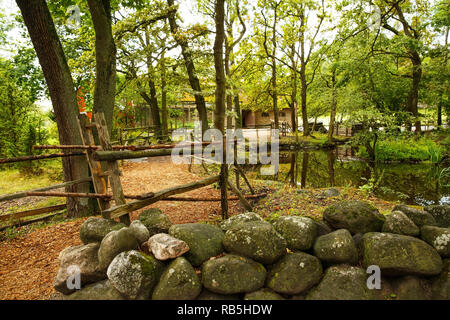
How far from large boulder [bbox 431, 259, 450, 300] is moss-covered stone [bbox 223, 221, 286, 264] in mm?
1423

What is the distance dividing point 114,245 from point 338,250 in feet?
7.34

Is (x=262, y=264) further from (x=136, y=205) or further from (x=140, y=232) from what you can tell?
(x=136, y=205)

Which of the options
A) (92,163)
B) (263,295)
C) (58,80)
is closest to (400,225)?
(263,295)

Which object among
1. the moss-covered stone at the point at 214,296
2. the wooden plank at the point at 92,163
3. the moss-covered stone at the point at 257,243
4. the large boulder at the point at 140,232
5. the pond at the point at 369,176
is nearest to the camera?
the moss-covered stone at the point at 214,296

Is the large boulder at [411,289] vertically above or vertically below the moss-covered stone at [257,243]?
below

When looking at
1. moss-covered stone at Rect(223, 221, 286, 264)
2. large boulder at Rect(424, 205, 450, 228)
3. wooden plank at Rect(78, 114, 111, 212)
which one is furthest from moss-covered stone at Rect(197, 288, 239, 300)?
large boulder at Rect(424, 205, 450, 228)

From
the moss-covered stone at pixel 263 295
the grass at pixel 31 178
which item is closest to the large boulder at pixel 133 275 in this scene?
the moss-covered stone at pixel 263 295

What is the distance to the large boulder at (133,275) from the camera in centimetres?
219

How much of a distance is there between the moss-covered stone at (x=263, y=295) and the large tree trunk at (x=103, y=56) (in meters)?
4.42

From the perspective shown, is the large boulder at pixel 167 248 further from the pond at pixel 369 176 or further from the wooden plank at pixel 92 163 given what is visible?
the pond at pixel 369 176

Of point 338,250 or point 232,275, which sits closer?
point 232,275

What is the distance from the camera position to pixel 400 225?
Result: 261 cm

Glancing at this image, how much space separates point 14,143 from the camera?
9117mm

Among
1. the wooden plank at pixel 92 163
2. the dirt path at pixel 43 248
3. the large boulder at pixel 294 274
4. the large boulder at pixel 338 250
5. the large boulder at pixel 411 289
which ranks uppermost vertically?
the wooden plank at pixel 92 163
